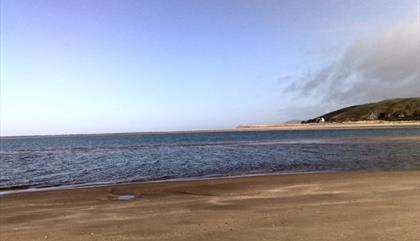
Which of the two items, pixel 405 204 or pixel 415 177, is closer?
pixel 405 204

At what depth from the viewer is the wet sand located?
927 centimetres

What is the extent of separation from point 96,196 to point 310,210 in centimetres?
874

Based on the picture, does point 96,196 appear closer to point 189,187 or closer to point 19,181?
point 189,187

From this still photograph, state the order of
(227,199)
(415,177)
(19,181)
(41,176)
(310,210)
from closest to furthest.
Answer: (310,210)
(227,199)
(415,177)
(19,181)
(41,176)

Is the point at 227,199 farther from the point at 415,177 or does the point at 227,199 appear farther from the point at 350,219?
the point at 415,177

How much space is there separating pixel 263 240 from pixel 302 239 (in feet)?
2.43

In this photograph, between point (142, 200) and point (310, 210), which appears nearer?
point (310, 210)

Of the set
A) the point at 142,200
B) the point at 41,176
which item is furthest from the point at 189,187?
the point at 41,176

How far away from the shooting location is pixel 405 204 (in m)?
11.9

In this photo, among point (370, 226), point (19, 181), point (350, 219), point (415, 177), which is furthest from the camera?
point (19, 181)

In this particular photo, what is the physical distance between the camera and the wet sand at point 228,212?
9266mm

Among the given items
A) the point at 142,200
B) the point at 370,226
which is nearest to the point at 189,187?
the point at 142,200

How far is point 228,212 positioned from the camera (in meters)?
12.0

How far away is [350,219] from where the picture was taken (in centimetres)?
1018
